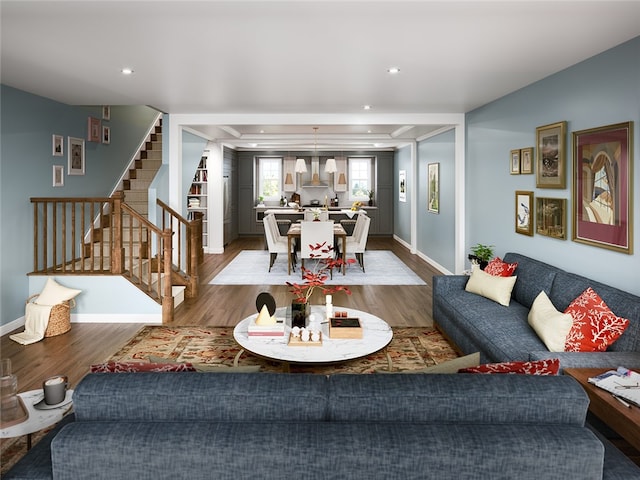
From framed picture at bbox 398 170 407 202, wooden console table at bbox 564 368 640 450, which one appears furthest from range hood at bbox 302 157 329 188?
wooden console table at bbox 564 368 640 450

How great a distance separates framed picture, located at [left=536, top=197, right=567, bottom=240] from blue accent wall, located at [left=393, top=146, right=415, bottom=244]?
562 cm

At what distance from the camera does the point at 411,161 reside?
1012cm

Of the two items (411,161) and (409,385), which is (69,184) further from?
(411,161)

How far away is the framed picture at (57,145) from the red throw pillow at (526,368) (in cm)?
527

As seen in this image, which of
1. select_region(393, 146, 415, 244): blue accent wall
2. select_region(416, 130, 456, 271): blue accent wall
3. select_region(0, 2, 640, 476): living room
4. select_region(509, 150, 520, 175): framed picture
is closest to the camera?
select_region(0, 2, 640, 476): living room

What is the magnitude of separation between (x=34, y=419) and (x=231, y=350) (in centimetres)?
231

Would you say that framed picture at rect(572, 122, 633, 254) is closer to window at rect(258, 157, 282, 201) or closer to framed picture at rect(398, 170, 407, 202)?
framed picture at rect(398, 170, 407, 202)

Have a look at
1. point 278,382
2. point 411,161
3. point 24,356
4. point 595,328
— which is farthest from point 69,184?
point 411,161

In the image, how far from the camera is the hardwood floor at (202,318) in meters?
3.78

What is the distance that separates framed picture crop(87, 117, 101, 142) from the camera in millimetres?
6262

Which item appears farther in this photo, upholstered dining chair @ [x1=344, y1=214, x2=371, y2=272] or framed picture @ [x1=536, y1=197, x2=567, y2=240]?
upholstered dining chair @ [x1=344, y1=214, x2=371, y2=272]

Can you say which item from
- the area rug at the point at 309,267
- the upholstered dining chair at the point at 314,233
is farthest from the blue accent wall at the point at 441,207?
the upholstered dining chair at the point at 314,233

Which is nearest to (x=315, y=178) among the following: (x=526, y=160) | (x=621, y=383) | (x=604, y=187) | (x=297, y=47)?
(x=526, y=160)

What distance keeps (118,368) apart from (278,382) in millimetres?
691
